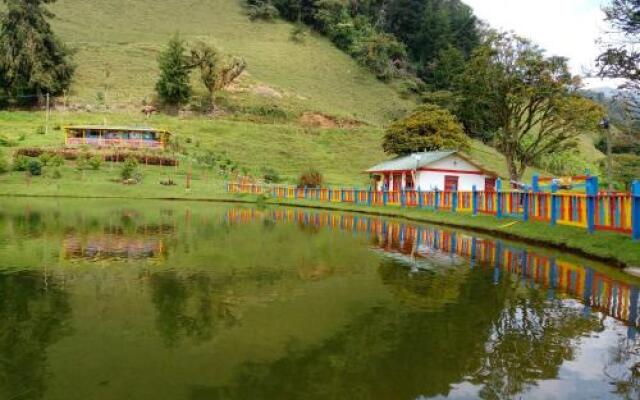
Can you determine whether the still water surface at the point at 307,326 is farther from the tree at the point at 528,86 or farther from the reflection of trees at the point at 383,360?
the tree at the point at 528,86

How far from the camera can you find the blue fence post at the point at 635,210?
11.9m

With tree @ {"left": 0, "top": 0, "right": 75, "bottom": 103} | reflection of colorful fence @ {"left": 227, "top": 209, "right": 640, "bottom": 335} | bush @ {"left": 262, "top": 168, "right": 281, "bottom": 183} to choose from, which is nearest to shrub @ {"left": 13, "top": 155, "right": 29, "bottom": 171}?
bush @ {"left": 262, "top": 168, "right": 281, "bottom": 183}

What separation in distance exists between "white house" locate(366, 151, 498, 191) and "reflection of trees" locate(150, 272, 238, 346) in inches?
1218

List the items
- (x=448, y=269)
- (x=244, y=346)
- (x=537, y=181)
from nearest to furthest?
(x=244, y=346) → (x=448, y=269) → (x=537, y=181)

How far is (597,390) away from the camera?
4520mm

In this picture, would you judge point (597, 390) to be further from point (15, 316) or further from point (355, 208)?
point (355, 208)

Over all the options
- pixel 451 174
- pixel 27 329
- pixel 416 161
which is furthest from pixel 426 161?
pixel 27 329

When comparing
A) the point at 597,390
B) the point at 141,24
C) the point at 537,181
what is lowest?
the point at 597,390

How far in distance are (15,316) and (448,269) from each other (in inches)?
283

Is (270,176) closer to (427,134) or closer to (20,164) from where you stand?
(427,134)

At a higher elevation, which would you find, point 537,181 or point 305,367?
point 537,181

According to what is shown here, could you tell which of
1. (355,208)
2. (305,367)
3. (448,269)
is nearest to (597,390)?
(305,367)

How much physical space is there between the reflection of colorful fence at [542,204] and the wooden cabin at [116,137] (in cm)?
2699

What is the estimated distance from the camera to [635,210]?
11977 mm
